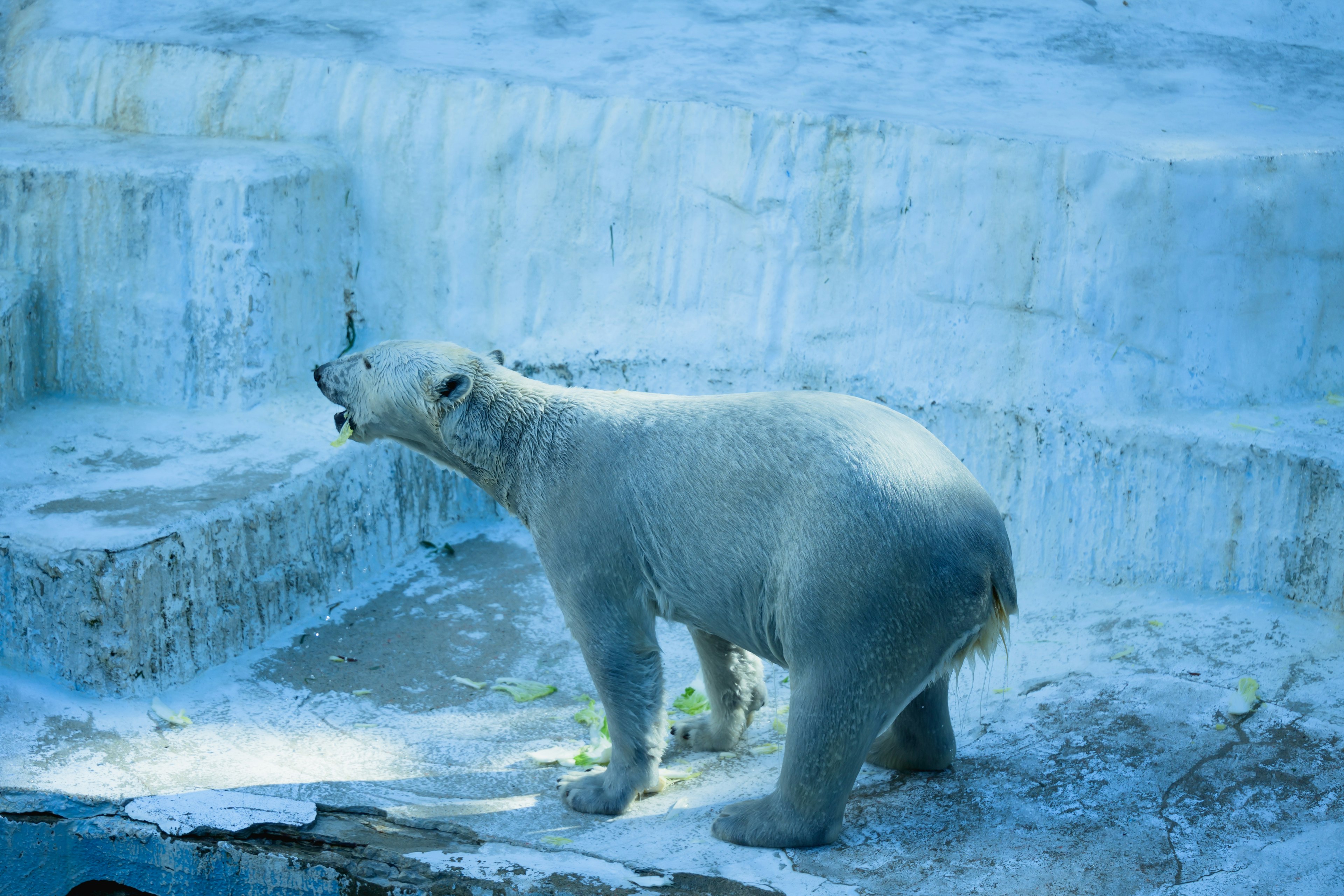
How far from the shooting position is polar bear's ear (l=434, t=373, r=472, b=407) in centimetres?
466

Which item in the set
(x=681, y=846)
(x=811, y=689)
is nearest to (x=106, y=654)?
(x=681, y=846)

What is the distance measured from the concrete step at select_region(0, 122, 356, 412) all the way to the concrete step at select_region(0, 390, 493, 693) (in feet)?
0.67

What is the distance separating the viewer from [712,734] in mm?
5223

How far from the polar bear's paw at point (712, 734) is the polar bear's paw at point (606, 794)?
474 millimetres

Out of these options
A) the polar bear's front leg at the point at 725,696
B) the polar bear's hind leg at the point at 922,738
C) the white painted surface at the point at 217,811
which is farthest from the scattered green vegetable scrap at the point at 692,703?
the white painted surface at the point at 217,811

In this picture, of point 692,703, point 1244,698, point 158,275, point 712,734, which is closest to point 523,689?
point 692,703

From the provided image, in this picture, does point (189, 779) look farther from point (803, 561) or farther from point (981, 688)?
point (981, 688)

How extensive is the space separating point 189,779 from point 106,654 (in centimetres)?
93

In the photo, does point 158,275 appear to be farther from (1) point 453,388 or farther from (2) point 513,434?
(2) point 513,434

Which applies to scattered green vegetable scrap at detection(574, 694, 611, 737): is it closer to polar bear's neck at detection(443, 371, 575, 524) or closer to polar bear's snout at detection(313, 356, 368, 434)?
polar bear's neck at detection(443, 371, 575, 524)

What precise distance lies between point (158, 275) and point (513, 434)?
3541 mm

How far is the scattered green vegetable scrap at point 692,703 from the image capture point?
227 inches

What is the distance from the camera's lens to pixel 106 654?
5.73m

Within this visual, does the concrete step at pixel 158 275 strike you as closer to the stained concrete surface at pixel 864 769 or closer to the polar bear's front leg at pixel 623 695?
the stained concrete surface at pixel 864 769
